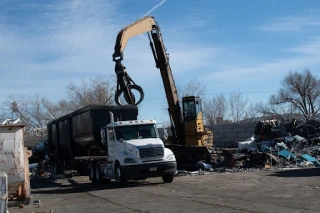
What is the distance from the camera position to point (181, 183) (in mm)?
19438

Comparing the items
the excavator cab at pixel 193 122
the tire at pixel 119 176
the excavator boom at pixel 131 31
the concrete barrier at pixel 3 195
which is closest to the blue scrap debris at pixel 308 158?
the excavator cab at pixel 193 122

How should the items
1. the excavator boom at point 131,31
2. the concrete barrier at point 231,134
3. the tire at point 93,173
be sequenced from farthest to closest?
A: the concrete barrier at point 231,134 → the excavator boom at point 131,31 → the tire at point 93,173

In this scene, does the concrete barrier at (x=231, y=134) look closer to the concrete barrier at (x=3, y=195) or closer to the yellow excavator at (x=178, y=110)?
the yellow excavator at (x=178, y=110)

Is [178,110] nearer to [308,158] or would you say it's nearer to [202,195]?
[308,158]

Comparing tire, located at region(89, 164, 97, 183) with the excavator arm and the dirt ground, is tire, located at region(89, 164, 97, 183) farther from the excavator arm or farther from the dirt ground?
the excavator arm

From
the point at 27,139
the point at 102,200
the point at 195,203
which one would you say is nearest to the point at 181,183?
the point at 102,200

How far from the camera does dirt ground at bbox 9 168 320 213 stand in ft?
41.2

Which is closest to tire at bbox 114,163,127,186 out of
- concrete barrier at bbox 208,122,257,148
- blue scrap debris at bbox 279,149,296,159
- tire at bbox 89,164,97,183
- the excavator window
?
tire at bbox 89,164,97,183

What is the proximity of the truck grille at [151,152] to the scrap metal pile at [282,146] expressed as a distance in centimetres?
769

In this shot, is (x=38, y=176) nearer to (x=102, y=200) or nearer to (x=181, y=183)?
(x=181, y=183)

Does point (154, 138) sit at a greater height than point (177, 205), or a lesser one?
greater

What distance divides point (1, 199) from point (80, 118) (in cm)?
1614

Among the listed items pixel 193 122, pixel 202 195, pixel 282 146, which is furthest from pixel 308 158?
pixel 202 195

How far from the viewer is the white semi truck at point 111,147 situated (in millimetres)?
19031
